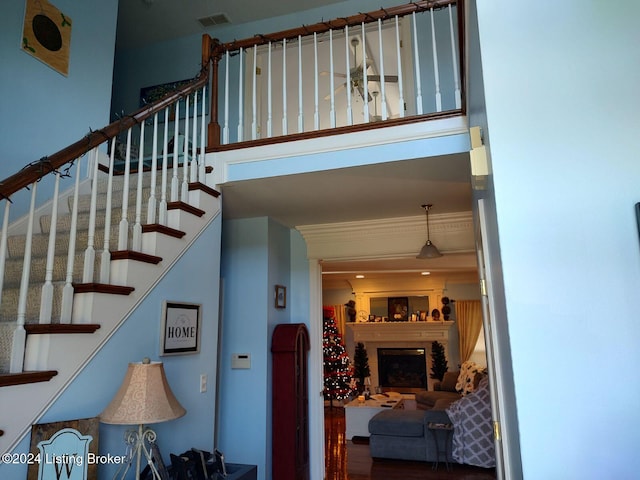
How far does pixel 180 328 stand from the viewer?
113 inches

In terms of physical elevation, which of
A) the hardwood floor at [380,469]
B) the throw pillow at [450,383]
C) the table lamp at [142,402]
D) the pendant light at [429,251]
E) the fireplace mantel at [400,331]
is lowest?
the hardwood floor at [380,469]

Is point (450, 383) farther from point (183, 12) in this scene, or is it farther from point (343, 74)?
point (183, 12)

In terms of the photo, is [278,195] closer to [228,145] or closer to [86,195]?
[228,145]

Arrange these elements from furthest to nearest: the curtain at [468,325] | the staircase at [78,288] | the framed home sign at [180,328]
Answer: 1. the curtain at [468,325]
2. the framed home sign at [180,328]
3. the staircase at [78,288]

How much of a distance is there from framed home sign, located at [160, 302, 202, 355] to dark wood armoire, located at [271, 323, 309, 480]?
4.43ft

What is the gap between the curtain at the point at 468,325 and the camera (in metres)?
9.60

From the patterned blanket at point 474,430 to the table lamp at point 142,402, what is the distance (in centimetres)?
384

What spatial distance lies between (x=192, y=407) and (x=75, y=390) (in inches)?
38.8

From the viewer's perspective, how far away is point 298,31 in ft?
11.0

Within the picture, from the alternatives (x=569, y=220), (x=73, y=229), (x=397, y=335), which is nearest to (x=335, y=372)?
(x=397, y=335)

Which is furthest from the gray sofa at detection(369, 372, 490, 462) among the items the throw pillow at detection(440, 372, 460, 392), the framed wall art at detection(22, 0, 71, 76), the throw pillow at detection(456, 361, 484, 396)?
the framed wall art at detection(22, 0, 71, 76)

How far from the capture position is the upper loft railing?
10.2 feet

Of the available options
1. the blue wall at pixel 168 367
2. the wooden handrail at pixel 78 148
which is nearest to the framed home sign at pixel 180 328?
the blue wall at pixel 168 367

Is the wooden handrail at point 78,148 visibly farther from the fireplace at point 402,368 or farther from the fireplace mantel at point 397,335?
the fireplace at point 402,368
